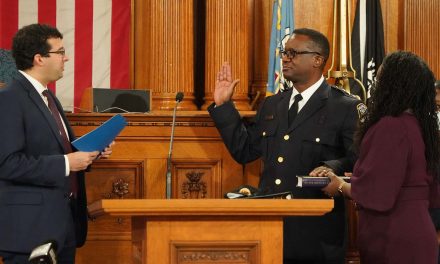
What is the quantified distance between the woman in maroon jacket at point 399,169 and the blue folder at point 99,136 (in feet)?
3.56

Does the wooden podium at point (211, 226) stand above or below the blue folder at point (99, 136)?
below

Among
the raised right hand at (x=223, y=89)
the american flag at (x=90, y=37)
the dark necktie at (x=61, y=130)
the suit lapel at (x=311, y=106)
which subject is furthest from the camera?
the american flag at (x=90, y=37)

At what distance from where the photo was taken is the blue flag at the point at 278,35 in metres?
5.82

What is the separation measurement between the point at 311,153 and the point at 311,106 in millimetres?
253

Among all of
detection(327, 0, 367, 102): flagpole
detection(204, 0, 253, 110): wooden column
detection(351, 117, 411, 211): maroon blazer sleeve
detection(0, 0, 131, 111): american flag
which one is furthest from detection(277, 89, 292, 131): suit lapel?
detection(0, 0, 131, 111): american flag

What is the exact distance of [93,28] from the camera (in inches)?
258

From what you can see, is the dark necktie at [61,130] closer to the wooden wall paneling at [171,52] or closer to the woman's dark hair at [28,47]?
the woman's dark hair at [28,47]

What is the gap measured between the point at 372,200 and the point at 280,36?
2.71 m

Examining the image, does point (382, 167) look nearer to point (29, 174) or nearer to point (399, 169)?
point (399, 169)

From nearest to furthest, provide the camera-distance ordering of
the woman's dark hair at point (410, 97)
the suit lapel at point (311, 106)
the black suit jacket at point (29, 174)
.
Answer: the woman's dark hair at point (410, 97), the black suit jacket at point (29, 174), the suit lapel at point (311, 106)

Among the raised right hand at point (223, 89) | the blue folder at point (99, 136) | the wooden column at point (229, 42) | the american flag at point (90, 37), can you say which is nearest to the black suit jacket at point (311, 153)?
the raised right hand at point (223, 89)

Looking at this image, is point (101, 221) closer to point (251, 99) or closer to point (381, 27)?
point (251, 99)

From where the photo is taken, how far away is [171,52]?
5.64 m

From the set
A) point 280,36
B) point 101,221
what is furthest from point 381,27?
point 101,221
